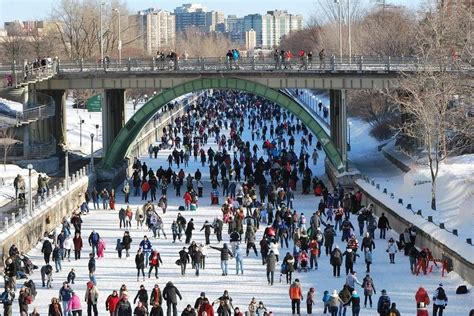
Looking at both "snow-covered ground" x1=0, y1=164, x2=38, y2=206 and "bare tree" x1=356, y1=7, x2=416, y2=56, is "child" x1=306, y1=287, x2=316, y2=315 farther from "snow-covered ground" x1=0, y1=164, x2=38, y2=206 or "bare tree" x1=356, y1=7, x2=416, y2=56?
"bare tree" x1=356, y1=7, x2=416, y2=56

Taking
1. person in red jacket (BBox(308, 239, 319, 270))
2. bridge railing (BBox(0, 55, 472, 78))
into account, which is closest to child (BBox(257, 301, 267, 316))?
person in red jacket (BBox(308, 239, 319, 270))

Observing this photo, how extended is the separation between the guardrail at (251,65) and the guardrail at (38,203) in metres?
5.81

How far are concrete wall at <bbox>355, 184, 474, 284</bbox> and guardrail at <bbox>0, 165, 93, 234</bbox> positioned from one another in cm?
1122

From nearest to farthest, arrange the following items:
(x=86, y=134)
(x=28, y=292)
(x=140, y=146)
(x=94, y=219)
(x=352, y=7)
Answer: (x=28, y=292), (x=94, y=219), (x=140, y=146), (x=86, y=134), (x=352, y=7)

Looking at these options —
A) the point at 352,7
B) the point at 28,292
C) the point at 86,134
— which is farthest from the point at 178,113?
the point at 28,292

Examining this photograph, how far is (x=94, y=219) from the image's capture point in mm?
39812

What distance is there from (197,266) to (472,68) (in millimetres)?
19426

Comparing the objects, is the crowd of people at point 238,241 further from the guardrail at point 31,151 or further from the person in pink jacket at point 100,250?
the guardrail at point 31,151

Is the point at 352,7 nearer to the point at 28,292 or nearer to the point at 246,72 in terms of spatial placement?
the point at 246,72

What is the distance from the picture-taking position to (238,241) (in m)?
30.3

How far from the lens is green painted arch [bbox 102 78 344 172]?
1881 inches

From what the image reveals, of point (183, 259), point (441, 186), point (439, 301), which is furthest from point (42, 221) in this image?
point (439, 301)

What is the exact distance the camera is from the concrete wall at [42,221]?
30984 millimetres

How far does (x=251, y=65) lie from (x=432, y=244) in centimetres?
2017
